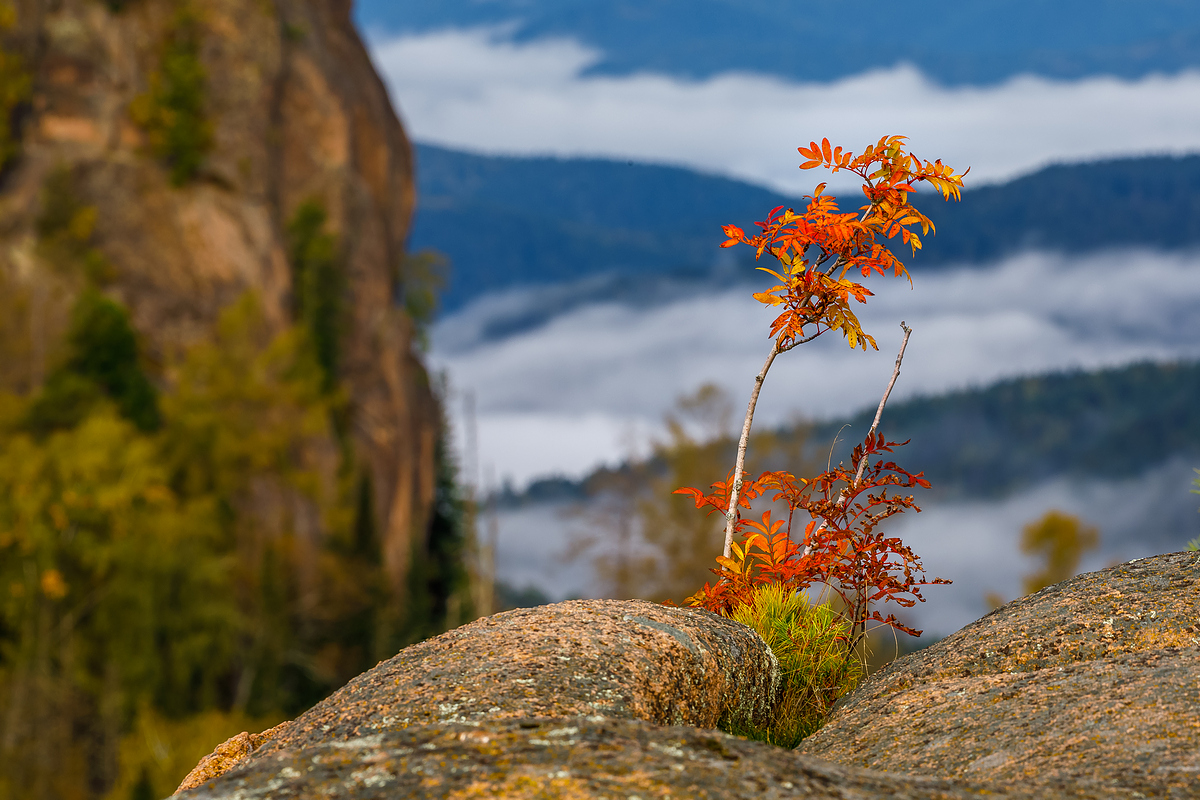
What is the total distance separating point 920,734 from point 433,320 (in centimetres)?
6024

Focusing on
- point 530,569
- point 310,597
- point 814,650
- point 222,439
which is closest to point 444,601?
point 310,597

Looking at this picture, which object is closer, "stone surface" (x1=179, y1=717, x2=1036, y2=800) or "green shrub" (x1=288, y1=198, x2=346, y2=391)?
"stone surface" (x1=179, y1=717, x2=1036, y2=800)

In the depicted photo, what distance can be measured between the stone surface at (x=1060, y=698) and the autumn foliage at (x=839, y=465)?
68 cm

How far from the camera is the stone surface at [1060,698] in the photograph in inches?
163

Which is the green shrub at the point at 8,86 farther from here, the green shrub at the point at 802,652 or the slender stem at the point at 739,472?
the green shrub at the point at 802,652

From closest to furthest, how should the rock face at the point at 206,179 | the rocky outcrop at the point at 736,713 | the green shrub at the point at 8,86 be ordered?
the rocky outcrop at the point at 736,713
the green shrub at the point at 8,86
the rock face at the point at 206,179

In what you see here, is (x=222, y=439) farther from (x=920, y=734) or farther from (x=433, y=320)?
(x=920, y=734)

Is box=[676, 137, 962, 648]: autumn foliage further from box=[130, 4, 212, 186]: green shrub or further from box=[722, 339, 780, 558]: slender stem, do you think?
box=[130, 4, 212, 186]: green shrub

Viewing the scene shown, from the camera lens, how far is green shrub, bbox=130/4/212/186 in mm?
46406

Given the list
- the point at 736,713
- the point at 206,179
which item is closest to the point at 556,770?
the point at 736,713

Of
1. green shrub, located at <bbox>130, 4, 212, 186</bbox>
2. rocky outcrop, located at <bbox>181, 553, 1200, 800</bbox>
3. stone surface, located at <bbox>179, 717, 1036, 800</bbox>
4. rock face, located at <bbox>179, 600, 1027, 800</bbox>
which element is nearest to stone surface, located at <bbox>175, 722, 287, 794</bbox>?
rock face, located at <bbox>179, 600, 1027, 800</bbox>

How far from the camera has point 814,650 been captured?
647cm

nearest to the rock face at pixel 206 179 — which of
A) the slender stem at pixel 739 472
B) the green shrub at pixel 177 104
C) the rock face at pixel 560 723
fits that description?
the green shrub at pixel 177 104

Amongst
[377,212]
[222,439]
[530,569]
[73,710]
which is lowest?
[530,569]
